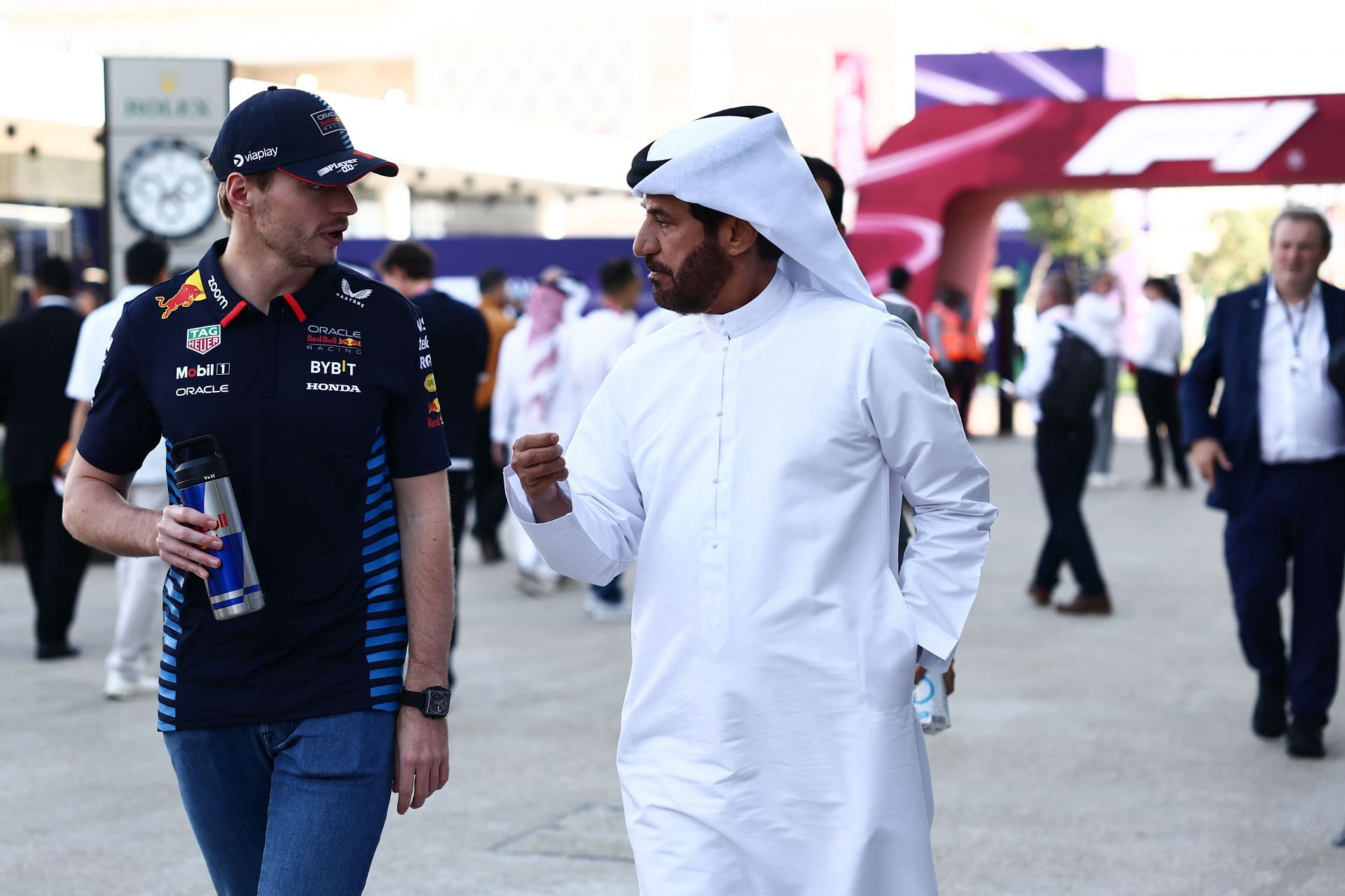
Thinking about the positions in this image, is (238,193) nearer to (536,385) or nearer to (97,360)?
(97,360)

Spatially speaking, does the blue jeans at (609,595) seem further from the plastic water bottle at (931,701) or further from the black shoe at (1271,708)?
the plastic water bottle at (931,701)

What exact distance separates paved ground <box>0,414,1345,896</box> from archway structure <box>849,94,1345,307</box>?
884 centimetres

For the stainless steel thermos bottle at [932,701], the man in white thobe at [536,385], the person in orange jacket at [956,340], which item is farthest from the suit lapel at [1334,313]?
the person in orange jacket at [956,340]

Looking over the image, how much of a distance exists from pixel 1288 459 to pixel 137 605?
16.3 ft

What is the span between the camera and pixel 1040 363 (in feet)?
32.2

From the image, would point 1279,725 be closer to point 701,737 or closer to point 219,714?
point 701,737

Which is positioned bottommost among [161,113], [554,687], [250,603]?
[554,687]

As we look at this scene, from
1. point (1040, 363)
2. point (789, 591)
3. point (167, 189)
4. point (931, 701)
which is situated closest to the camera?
point (789, 591)

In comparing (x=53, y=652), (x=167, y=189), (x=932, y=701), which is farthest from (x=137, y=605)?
(x=932, y=701)

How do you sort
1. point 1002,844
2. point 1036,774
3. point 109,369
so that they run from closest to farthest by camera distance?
point 109,369
point 1002,844
point 1036,774

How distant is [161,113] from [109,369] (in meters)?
7.97

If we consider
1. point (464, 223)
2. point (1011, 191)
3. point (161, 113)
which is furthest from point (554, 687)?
point (464, 223)

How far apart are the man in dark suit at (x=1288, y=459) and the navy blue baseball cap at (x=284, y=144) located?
4563 mm

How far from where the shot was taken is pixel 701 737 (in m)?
2.92
